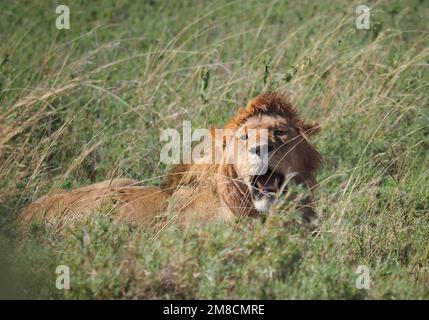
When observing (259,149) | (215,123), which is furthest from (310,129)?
(215,123)

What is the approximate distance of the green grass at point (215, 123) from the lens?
5.00 meters

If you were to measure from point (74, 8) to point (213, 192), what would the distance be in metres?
5.06

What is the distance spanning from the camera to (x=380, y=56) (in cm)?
857

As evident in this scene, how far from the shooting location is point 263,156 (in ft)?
19.2

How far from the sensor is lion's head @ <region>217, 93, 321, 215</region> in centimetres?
588

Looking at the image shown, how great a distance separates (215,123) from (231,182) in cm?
179

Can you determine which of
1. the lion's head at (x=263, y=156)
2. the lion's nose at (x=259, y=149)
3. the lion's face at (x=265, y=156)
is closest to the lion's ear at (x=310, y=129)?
the lion's head at (x=263, y=156)

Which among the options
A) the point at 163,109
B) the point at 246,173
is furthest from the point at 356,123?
the point at 246,173

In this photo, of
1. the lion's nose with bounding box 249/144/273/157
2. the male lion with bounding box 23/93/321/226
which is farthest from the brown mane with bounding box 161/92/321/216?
the lion's nose with bounding box 249/144/273/157

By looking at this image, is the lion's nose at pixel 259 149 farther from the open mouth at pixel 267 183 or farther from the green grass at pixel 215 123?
the green grass at pixel 215 123

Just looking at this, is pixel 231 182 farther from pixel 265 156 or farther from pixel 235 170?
pixel 265 156

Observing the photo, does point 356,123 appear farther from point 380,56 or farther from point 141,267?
point 141,267

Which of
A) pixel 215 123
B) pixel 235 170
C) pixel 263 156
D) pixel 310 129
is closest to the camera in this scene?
pixel 263 156
